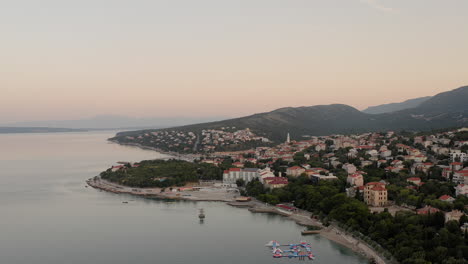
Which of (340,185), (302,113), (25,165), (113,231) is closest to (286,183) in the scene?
(340,185)

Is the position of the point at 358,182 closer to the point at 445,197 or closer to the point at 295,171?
the point at 445,197

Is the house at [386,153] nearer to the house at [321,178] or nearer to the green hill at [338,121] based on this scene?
the house at [321,178]

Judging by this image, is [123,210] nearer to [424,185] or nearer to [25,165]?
[424,185]

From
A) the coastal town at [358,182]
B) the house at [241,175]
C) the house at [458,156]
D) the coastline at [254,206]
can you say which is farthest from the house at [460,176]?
the house at [241,175]

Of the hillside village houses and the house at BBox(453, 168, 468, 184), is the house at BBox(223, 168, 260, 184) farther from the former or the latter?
the house at BBox(453, 168, 468, 184)

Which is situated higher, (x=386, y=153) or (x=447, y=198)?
(x=386, y=153)

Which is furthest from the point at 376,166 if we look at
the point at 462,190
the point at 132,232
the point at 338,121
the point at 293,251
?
the point at 338,121

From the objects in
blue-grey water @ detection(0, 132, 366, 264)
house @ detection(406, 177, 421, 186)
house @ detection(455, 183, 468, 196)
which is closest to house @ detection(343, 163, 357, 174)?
house @ detection(406, 177, 421, 186)
